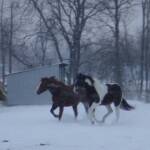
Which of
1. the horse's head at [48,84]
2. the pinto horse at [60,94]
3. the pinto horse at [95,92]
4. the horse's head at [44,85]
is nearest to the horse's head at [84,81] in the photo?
the pinto horse at [95,92]

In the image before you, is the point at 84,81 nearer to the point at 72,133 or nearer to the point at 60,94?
the point at 60,94

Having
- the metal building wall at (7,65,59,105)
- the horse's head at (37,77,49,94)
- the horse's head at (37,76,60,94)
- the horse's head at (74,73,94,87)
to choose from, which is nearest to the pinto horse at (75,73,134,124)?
the horse's head at (74,73,94,87)

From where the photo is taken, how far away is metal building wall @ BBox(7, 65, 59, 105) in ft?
103

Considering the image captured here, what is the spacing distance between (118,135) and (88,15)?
28085mm

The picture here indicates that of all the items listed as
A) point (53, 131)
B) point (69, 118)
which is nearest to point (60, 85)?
point (69, 118)

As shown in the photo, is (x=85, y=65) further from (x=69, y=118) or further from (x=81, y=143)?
(x=81, y=143)

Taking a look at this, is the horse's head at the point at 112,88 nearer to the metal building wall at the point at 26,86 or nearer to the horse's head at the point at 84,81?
the horse's head at the point at 84,81

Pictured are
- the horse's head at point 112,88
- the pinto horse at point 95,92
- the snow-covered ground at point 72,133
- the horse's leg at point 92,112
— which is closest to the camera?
the snow-covered ground at point 72,133

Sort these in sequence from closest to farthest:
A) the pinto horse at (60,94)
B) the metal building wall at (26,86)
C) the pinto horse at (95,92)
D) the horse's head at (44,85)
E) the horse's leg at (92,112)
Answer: the horse's leg at (92,112) → the pinto horse at (95,92) → the pinto horse at (60,94) → the horse's head at (44,85) → the metal building wall at (26,86)

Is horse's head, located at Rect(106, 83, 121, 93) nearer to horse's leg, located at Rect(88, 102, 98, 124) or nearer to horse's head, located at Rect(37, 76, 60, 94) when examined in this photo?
horse's leg, located at Rect(88, 102, 98, 124)

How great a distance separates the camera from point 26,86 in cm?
3225

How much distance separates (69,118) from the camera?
1748 centimetres

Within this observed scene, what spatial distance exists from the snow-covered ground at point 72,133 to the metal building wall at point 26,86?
12791mm

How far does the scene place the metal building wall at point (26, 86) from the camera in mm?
31250
